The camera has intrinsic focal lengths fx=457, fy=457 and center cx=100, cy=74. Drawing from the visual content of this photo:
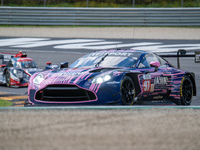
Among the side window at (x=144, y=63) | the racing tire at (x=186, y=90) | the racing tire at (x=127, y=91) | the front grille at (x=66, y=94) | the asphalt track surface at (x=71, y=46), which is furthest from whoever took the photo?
the asphalt track surface at (x=71, y=46)

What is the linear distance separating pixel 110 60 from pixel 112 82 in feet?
3.86

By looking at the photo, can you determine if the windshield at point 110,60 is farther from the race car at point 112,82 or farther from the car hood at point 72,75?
the car hood at point 72,75

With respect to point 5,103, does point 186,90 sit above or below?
above

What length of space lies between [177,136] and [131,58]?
3705 millimetres

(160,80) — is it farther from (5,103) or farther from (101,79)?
(5,103)

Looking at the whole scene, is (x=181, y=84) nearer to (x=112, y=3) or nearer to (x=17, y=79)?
(x=17, y=79)

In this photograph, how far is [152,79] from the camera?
27.3 feet

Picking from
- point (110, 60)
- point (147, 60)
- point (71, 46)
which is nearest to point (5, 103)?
point (110, 60)

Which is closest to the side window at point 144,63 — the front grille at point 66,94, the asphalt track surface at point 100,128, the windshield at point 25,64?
the front grille at point 66,94

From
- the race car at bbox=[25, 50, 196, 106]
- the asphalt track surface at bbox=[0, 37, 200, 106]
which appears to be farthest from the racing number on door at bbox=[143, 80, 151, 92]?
the asphalt track surface at bbox=[0, 37, 200, 106]

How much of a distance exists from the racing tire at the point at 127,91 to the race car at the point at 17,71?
224 inches

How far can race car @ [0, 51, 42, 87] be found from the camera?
1278 cm

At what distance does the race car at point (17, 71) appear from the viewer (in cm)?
1278

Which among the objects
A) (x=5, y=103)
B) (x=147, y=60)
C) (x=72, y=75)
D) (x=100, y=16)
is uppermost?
(x=100, y=16)
